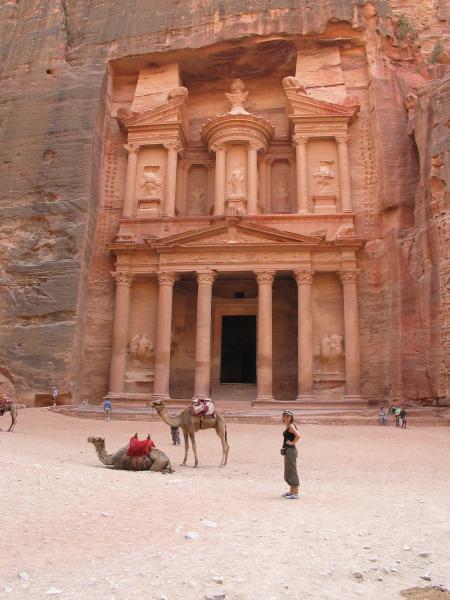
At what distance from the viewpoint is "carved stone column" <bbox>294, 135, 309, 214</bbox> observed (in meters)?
24.4

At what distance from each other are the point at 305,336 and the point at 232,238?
5162 millimetres

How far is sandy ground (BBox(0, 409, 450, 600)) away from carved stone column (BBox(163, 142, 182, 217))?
16559 millimetres

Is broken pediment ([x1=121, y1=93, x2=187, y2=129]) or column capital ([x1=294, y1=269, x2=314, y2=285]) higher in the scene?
broken pediment ([x1=121, y1=93, x2=187, y2=129])

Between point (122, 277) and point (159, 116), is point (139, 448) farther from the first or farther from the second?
point (159, 116)

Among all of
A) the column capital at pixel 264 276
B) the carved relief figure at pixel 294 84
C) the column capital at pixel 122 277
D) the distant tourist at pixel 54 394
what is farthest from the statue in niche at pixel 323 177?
the distant tourist at pixel 54 394

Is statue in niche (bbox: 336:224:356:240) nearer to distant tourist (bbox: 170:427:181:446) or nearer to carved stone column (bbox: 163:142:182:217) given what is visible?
carved stone column (bbox: 163:142:182:217)

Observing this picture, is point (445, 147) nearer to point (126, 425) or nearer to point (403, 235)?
point (403, 235)

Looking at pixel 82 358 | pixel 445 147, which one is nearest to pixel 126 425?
pixel 82 358

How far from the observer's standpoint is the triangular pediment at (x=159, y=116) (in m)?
→ 26.0

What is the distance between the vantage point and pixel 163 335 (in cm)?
2239

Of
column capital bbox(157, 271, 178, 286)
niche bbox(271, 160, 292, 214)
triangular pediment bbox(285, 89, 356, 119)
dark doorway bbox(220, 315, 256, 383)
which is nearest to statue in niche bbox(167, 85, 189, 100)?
triangular pediment bbox(285, 89, 356, 119)

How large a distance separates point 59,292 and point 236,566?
1877 centimetres

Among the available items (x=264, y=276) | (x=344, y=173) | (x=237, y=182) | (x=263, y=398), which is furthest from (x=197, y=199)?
(x=263, y=398)

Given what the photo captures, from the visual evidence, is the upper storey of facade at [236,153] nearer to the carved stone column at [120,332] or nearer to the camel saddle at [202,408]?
the carved stone column at [120,332]
